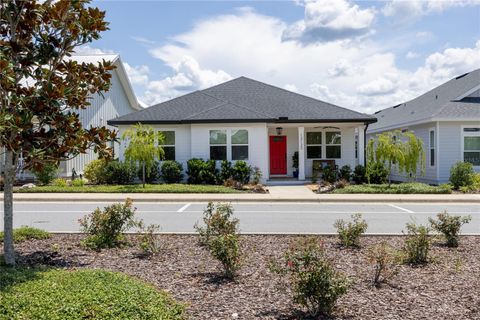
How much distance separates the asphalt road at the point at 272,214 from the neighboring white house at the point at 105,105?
31.5 feet

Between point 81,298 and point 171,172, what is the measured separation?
1769 cm

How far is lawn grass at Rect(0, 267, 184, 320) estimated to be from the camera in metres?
4.49

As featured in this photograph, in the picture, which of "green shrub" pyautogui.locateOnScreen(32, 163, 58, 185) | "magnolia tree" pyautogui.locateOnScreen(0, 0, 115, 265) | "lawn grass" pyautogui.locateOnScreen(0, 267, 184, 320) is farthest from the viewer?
"green shrub" pyautogui.locateOnScreen(32, 163, 58, 185)

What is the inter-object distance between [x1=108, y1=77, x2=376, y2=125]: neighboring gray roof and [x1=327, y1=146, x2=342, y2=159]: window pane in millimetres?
2236

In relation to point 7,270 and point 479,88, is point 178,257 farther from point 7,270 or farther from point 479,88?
point 479,88

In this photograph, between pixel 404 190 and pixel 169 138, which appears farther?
pixel 169 138

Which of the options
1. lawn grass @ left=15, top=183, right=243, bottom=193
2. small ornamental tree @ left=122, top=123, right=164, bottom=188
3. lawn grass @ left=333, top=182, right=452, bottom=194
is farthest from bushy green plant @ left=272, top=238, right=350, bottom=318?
small ornamental tree @ left=122, top=123, right=164, bottom=188

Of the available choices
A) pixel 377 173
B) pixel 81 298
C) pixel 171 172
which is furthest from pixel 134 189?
pixel 81 298

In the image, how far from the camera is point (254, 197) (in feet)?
59.1

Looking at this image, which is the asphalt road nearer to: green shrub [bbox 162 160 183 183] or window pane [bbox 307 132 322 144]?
green shrub [bbox 162 160 183 183]

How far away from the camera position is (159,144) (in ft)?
76.6

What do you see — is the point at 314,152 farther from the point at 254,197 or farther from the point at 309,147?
the point at 254,197

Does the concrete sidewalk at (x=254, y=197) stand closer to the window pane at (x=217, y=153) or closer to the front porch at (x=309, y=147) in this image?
the window pane at (x=217, y=153)

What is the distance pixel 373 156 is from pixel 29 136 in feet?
54.7
